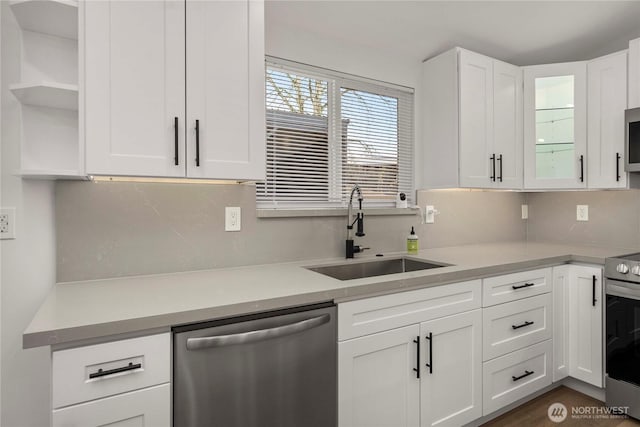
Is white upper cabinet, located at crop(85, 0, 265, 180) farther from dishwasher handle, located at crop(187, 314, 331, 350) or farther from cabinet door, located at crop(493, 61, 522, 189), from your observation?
cabinet door, located at crop(493, 61, 522, 189)

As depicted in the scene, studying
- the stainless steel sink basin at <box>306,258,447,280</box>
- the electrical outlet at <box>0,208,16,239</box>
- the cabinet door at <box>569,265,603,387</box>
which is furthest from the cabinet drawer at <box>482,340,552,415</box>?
the electrical outlet at <box>0,208,16,239</box>

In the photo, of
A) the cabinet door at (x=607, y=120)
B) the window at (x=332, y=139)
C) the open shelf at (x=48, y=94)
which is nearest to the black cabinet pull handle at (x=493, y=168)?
the window at (x=332, y=139)

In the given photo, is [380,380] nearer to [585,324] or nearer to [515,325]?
[515,325]

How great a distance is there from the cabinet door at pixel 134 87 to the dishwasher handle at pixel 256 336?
0.71 meters

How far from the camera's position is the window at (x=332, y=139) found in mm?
2164

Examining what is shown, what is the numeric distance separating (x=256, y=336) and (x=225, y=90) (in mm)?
1058

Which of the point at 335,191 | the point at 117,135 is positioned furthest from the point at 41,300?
the point at 335,191

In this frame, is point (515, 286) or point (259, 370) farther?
point (515, 286)

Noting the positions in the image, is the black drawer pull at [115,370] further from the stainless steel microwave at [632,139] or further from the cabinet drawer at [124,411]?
the stainless steel microwave at [632,139]

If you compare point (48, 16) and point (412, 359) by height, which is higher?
point (48, 16)

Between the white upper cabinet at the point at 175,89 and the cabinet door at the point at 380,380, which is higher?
the white upper cabinet at the point at 175,89

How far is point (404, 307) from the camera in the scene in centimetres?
171

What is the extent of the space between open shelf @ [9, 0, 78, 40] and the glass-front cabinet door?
2.83 meters

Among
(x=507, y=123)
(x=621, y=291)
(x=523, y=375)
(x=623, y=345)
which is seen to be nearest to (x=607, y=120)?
(x=507, y=123)
